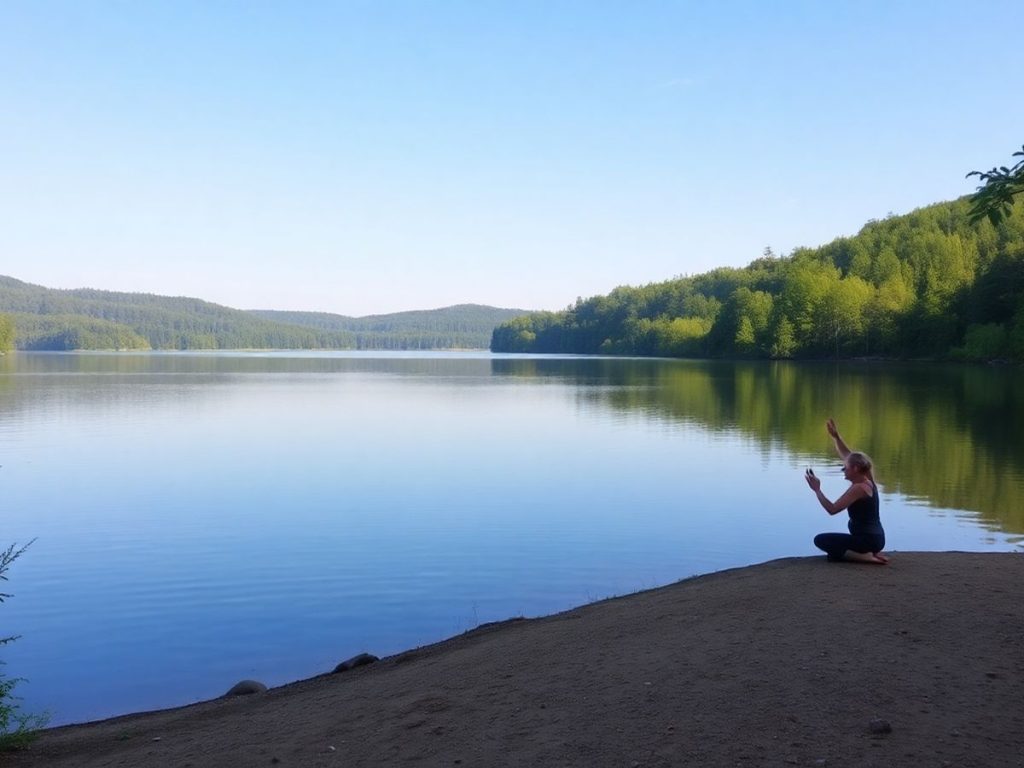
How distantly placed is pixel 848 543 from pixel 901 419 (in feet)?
92.7

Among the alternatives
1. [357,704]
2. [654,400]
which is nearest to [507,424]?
[654,400]

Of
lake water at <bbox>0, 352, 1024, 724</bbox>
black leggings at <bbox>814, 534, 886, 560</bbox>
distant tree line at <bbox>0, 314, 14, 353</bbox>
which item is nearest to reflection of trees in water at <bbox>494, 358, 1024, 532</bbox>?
lake water at <bbox>0, 352, 1024, 724</bbox>

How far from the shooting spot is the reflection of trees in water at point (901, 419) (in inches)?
848

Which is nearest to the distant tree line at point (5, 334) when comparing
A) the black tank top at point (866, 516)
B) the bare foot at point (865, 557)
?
the bare foot at point (865, 557)

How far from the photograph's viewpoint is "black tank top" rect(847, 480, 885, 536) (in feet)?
34.5

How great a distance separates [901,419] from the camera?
120ft

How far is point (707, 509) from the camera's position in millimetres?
19688

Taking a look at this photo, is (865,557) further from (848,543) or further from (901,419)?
(901,419)

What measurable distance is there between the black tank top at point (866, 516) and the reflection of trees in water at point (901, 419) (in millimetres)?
7861

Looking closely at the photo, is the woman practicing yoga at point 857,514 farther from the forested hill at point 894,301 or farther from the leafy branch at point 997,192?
the forested hill at point 894,301

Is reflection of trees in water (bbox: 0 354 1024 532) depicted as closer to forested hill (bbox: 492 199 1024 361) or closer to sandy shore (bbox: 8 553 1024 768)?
sandy shore (bbox: 8 553 1024 768)

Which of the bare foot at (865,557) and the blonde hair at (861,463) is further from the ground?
the blonde hair at (861,463)

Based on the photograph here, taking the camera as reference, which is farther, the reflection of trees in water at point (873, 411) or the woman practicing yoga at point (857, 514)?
the reflection of trees in water at point (873, 411)

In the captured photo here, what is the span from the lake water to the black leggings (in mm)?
3358
